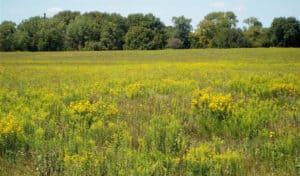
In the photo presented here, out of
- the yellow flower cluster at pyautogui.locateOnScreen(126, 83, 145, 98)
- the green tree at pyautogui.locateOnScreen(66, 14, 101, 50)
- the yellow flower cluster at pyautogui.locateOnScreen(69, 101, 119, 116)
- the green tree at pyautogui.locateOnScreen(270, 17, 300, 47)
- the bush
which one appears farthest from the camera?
the bush

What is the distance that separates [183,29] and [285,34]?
3710 centimetres

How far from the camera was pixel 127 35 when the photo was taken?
10538 cm

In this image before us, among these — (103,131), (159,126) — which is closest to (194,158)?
(159,126)

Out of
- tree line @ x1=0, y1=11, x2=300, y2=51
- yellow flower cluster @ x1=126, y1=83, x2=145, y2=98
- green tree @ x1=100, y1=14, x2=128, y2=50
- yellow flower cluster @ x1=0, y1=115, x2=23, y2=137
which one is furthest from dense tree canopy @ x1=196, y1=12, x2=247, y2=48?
yellow flower cluster @ x1=0, y1=115, x2=23, y2=137

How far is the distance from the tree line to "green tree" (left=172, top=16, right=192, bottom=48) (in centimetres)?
45

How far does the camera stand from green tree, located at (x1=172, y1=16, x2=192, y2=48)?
397ft

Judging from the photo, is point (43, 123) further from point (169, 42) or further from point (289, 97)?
point (169, 42)

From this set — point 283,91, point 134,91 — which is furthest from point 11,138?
point 283,91

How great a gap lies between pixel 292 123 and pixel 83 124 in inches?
222

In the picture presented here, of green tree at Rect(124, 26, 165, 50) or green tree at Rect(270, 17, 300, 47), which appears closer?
green tree at Rect(270, 17, 300, 47)

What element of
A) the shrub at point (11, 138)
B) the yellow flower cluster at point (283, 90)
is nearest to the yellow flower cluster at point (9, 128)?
the shrub at point (11, 138)

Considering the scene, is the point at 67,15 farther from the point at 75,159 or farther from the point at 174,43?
the point at 75,159

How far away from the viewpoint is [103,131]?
9047mm

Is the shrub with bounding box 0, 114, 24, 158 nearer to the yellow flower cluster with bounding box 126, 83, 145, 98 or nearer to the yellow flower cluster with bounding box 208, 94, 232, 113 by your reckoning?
the yellow flower cluster with bounding box 208, 94, 232, 113
